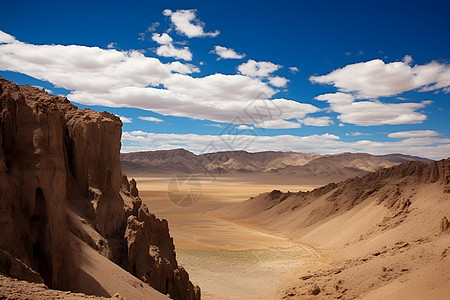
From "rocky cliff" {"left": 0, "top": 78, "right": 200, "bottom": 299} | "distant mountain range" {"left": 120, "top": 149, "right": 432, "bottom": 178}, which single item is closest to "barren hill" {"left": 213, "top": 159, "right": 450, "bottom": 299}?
"rocky cliff" {"left": 0, "top": 78, "right": 200, "bottom": 299}

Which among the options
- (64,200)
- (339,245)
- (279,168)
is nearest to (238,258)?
(339,245)

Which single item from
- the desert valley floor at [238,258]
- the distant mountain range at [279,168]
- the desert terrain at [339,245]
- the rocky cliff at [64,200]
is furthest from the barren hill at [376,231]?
the distant mountain range at [279,168]

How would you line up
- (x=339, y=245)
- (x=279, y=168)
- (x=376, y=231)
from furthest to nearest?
(x=279, y=168) < (x=339, y=245) < (x=376, y=231)

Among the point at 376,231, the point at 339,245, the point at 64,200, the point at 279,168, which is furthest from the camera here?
the point at 279,168

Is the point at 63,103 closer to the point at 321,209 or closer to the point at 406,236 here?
the point at 406,236

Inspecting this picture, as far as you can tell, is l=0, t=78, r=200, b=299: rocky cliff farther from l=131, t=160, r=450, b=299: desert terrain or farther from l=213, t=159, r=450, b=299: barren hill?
l=213, t=159, r=450, b=299: barren hill

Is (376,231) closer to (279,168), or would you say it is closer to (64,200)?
(64,200)

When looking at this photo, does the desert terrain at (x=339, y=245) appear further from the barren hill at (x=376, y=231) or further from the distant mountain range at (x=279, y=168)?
the distant mountain range at (x=279, y=168)
